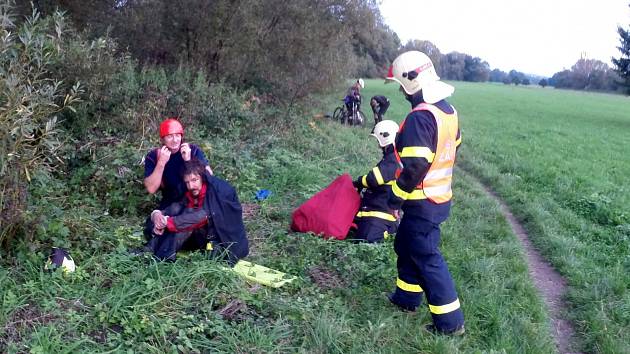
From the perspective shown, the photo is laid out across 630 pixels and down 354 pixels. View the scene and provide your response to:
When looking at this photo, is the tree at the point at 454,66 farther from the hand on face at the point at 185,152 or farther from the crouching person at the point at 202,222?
the crouching person at the point at 202,222

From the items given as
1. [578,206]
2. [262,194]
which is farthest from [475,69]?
[262,194]

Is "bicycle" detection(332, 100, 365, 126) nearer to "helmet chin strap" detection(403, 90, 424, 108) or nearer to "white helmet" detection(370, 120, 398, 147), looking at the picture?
"white helmet" detection(370, 120, 398, 147)

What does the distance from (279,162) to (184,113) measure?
1.85m

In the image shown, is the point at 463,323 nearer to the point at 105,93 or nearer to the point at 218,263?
the point at 218,263

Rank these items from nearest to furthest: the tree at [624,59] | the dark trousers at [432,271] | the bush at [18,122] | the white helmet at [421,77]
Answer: the bush at [18,122] < the white helmet at [421,77] < the dark trousers at [432,271] < the tree at [624,59]

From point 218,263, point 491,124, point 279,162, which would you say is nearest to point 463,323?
point 218,263

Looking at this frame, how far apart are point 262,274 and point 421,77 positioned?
2.07m

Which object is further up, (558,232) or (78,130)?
(78,130)

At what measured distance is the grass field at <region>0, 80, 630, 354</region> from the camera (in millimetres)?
3467

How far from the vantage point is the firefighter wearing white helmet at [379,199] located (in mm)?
5578

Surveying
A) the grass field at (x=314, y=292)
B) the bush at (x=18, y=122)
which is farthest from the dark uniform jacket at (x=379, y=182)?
the bush at (x=18, y=122)

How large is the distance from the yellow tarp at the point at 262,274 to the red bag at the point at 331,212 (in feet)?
3.59

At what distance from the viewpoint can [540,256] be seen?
246 inches

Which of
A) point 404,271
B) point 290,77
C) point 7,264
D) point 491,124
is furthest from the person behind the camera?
point 491,124
